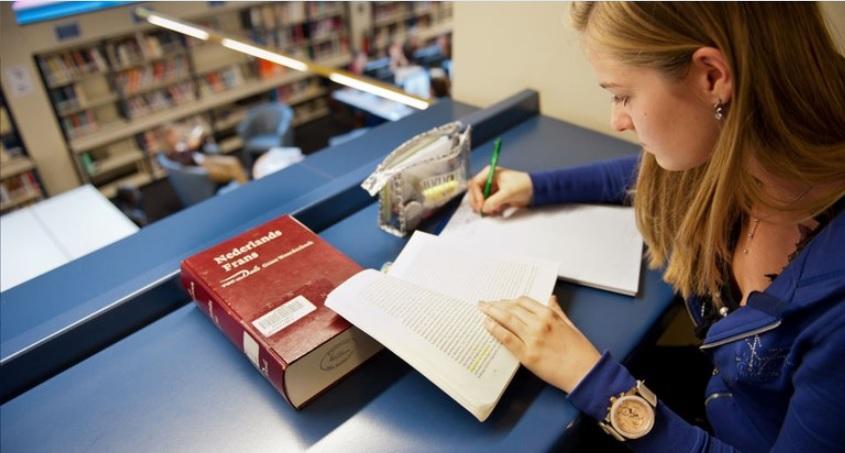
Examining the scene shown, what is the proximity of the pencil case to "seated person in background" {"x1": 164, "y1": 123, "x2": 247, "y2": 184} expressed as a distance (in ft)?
11.8

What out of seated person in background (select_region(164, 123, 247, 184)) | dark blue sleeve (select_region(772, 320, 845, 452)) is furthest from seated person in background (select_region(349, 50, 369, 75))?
dark blue sleeve (select_region(772, 320, 845, 452))

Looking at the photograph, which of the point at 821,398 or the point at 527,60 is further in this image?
the point at 527,60

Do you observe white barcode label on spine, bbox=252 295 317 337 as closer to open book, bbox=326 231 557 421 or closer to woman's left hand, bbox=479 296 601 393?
open book, bbox=326 231 557 421

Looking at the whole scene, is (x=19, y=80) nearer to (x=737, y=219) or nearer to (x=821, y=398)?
(x=737, y=219)

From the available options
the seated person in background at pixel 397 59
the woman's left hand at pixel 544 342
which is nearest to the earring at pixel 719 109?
the woman's left hand at pixel 544 342

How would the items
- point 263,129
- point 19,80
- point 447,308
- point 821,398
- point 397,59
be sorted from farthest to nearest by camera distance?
1. point 397,59
2. point 263,129
3. point 19,80
4. point 447,308
5. point 821,398

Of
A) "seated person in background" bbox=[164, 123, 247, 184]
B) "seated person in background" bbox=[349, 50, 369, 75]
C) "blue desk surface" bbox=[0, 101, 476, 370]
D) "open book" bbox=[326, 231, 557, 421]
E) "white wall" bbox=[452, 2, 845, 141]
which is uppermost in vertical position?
"white wall" bbox=[452, 2, 845, 141]

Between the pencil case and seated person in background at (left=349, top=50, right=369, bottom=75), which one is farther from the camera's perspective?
seated person in background at (left=349, top=50, right=369, bottom=75)

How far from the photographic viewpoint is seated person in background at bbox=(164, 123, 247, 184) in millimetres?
4617

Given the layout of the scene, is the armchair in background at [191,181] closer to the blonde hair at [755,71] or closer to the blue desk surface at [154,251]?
the blue desk surface at [154,251]

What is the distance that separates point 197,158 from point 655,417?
4.68 m

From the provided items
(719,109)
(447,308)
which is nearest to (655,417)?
(447,308)

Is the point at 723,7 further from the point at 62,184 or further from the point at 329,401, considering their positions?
the point at 62,184

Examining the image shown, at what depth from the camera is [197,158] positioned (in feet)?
15.6
